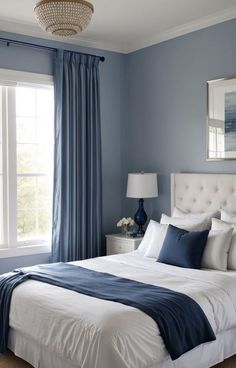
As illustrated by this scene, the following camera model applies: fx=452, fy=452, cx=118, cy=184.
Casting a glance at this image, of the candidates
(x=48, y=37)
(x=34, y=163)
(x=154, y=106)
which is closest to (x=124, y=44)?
(x=154, y=106)

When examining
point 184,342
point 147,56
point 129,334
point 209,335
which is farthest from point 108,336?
point 147,56

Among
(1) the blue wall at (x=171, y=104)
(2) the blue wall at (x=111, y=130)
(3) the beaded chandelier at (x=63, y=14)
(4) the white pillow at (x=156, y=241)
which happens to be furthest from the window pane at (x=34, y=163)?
(3) the beaded chandelier at (x=63, y=14)

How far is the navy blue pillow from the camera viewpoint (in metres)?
3.75

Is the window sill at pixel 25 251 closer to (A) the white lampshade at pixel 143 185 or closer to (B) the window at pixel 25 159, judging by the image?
(B) the window at pixel 25 159

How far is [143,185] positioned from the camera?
16.2 feet

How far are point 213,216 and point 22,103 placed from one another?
233 centimetres

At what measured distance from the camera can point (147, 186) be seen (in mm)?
4961

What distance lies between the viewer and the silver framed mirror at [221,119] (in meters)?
4.37

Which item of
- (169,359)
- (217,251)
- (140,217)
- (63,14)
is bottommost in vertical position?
(169,359)

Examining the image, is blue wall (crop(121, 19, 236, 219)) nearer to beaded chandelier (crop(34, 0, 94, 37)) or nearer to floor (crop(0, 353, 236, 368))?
floor (crop(0, 353, 236, 368))

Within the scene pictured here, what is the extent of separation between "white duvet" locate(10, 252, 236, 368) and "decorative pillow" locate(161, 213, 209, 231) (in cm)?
58

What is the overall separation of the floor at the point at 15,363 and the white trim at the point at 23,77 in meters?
2.63

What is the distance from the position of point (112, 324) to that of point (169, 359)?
1.61 feet

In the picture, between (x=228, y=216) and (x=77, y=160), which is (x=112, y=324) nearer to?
(x=228, y=216)
